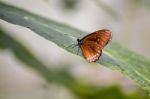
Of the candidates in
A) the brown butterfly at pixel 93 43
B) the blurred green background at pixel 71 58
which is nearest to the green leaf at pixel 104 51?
the brown butterfly at pixel 93 43

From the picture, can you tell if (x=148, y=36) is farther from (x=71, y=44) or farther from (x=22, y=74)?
(x=71, y=44)

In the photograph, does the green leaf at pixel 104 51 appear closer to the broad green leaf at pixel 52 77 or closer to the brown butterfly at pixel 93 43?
the brown butterfly at pixel 93 43

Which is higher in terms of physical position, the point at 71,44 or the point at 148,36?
the point at 148,36

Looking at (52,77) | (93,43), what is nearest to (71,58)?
(52,77)

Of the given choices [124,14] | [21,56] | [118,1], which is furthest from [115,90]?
[118,1]

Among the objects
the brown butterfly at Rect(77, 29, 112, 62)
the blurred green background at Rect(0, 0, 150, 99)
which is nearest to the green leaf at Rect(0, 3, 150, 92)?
the brown butterfly at Rect(77, 29, 112, 62)

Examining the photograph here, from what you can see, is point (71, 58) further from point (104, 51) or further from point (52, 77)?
point (104, 51)
